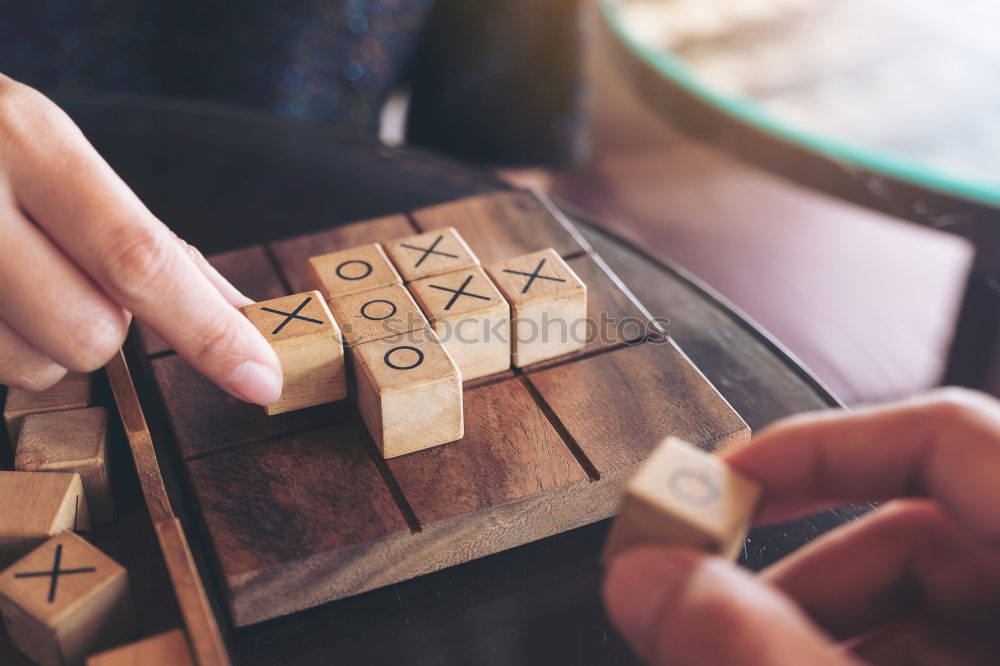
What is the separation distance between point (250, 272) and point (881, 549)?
0.74m

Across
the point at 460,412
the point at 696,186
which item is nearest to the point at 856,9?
the point at 696,186

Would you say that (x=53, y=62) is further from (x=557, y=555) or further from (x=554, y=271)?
(x=557, y=555)

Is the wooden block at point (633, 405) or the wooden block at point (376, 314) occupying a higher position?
the wooden block at point (376, 314)

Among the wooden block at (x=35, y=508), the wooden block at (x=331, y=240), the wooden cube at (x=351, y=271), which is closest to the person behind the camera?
the wooden block at (x=35, y=508)

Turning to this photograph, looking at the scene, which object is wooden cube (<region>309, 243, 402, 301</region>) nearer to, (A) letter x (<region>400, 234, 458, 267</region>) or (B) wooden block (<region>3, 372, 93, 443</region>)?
(A) letter x (<region>400, 234, 458, 267</region>)

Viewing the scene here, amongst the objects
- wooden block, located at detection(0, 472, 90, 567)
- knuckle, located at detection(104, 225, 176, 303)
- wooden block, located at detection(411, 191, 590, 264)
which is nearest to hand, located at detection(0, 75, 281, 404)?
knuckle, located at detection(104, 225, 176, 303)

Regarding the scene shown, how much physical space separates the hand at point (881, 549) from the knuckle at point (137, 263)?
18.4 inches

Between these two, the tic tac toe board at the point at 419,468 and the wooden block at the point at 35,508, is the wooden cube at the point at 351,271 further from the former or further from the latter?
the wooden block at the point at 35,508

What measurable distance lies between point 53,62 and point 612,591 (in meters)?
1.90

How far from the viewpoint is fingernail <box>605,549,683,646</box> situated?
550 millimetres

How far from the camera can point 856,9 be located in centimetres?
192

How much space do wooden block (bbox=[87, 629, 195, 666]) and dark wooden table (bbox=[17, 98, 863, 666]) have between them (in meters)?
0.09

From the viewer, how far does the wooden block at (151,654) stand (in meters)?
0.66

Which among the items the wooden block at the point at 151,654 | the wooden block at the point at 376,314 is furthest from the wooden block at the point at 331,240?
the wooden block at the point at 151,654
